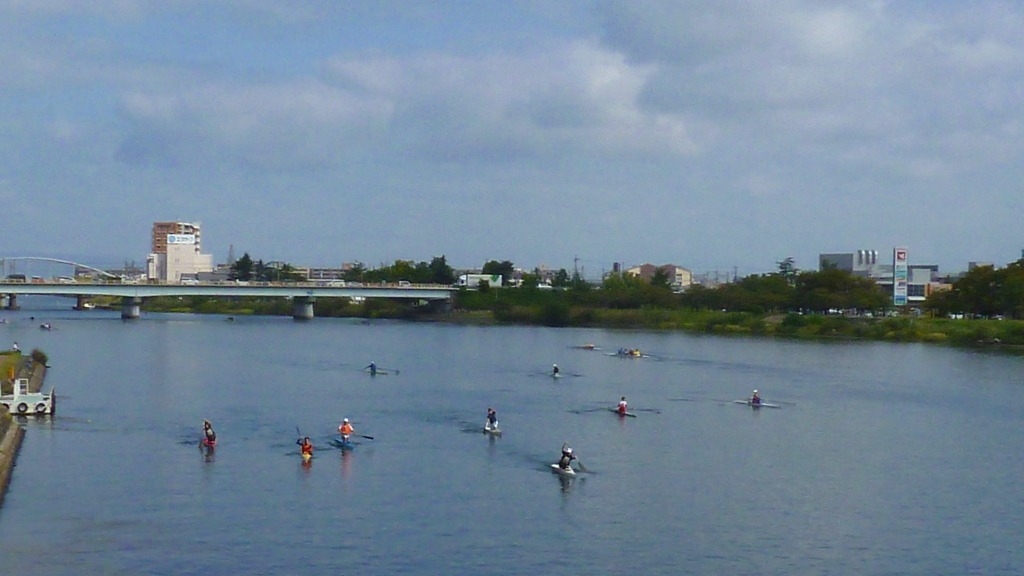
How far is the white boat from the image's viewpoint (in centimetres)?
3666

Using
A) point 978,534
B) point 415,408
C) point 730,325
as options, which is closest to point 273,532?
point 978,534

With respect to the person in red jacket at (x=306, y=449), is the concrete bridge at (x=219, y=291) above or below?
above

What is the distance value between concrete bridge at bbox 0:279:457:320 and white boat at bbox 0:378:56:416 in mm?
68111

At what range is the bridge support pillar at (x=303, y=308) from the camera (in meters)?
121

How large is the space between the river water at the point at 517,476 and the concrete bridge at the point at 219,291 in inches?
1831

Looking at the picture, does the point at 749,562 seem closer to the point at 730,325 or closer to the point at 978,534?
the point at 978,534

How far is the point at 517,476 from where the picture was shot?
29.9 meters

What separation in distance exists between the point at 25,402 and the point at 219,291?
74.4 m

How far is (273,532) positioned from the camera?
23.2 metres

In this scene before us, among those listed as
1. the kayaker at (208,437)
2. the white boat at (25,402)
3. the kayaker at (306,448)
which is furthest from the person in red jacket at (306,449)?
the white boat at (25,402)

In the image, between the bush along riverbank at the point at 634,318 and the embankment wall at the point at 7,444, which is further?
the bush along riverbank at the point at 634,318

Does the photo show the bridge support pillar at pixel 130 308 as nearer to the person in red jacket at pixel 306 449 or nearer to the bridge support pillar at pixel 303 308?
the bridge support pillar at pixel 303 308

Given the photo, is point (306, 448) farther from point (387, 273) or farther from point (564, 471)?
point (387, 273)

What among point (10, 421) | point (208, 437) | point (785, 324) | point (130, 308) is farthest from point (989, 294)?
point (130, 308)
